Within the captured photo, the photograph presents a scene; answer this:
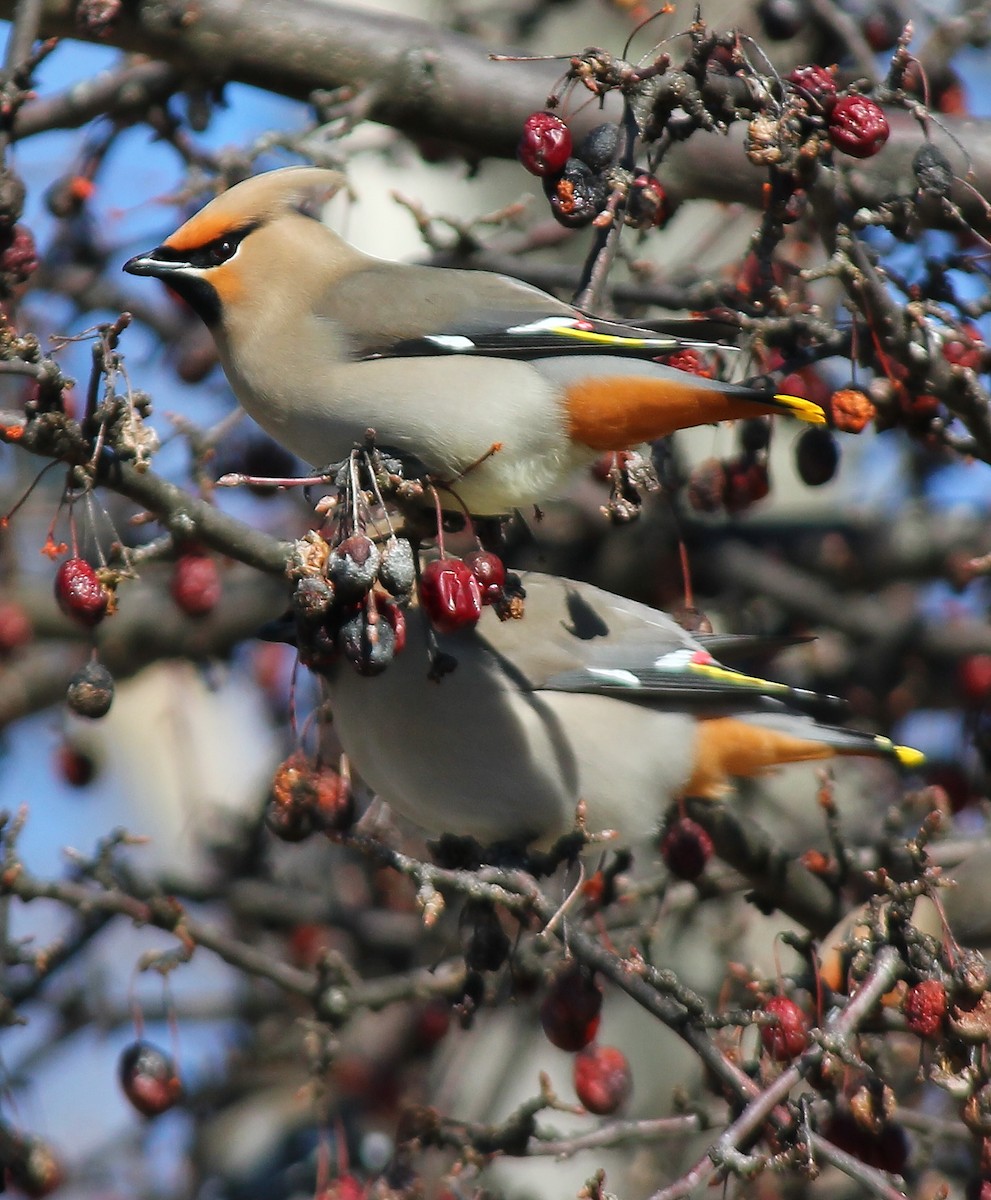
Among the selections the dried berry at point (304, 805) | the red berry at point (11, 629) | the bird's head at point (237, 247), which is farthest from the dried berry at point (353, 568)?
the red berry at point (11, 629)

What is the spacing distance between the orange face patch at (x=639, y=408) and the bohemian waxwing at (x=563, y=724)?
566mm

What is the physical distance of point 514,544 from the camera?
3.92 m

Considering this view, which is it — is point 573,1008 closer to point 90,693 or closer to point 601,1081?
point 601,1081

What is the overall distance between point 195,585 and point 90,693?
1.02 meters

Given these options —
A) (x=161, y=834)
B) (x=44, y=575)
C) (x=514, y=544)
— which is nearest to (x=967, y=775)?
(x=514, y=544)

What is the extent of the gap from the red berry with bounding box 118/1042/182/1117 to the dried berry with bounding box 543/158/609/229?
1852mm

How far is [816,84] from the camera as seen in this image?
100.0 inches

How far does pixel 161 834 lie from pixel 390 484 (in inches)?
213

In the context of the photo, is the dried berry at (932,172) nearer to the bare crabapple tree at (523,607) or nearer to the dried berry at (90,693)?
the bare crabapple tree at (523,607)

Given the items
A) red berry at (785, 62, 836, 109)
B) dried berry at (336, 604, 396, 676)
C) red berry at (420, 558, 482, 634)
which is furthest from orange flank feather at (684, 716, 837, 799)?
red berry at (785, 62, 836, 109)

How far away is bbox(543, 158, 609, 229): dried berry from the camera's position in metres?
2.70

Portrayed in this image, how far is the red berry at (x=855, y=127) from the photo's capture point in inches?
98.5

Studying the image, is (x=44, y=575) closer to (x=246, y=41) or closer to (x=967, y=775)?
(x=246, y=41)

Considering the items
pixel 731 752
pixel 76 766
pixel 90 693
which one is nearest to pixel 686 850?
pixel 731 752
